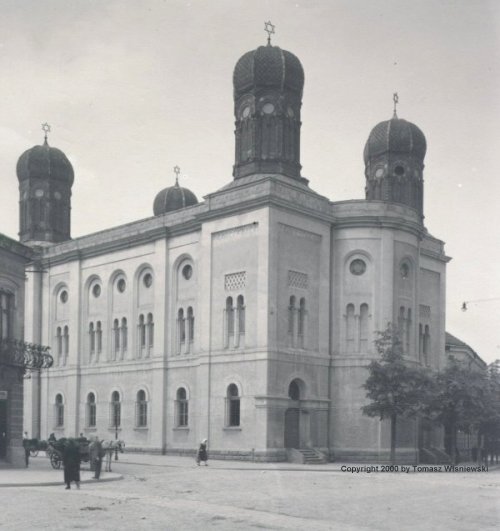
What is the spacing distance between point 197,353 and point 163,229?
23.9ft

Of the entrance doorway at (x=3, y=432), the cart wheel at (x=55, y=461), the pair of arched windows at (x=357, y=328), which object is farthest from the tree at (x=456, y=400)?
the entrance doorway at (x=3, y=432)

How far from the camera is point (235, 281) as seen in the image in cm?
3944

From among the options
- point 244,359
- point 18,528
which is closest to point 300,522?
point 18,528

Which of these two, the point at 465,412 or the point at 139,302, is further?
the point at 139,302

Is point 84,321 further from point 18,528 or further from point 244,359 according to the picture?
point 18,528

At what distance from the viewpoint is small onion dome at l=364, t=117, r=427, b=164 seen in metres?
48.4

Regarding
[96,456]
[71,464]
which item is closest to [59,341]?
[96,456]

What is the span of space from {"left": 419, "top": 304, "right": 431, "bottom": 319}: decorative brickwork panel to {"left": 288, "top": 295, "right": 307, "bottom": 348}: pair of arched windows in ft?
31.1

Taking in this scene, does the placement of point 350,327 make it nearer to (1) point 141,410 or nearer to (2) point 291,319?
(2) point 291,319

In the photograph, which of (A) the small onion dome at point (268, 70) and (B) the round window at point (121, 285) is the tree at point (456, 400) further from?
(B) the round window at point (121, 285)

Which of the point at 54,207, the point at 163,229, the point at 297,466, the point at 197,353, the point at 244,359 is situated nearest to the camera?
the point at 297,466

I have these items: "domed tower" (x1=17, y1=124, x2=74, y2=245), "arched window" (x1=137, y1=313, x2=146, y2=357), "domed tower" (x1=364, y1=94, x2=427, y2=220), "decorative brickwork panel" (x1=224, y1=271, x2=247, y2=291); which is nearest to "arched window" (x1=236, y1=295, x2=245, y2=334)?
"decorative brickwork panel" (x1=224, y1=271, x2=247, y2=291)

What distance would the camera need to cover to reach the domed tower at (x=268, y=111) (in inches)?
1642

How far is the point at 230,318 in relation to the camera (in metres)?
39.7
